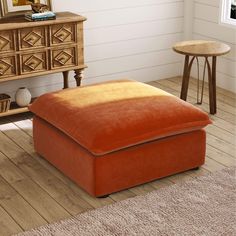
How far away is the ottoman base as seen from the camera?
304 centimetres

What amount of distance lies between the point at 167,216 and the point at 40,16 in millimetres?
1837

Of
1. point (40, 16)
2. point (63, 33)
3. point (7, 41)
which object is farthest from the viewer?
A: point (63, 33)

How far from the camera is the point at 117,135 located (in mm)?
2988

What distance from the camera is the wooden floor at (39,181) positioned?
2.94m

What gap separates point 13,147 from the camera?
12.3 ft

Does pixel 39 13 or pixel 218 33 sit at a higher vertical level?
pixel 39 13

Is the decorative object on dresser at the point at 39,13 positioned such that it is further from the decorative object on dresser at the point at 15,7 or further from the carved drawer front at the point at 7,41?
the carved drawer front at the point at 7,41

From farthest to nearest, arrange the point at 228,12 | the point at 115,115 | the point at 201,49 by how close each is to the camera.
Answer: the point at 228,12 → the point at 201,49 → the point at 115,115

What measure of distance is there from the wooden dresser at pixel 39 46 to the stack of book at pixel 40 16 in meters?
0.04

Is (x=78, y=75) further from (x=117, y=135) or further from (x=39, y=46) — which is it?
(x=117, y=135)

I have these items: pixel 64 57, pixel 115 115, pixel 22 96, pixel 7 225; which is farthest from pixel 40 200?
pixel 64 57

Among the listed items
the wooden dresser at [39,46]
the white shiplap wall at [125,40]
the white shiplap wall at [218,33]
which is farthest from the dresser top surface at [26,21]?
the white shiplap wall at [218,33]

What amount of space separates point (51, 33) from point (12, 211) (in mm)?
1544

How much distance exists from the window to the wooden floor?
3.19 ft
